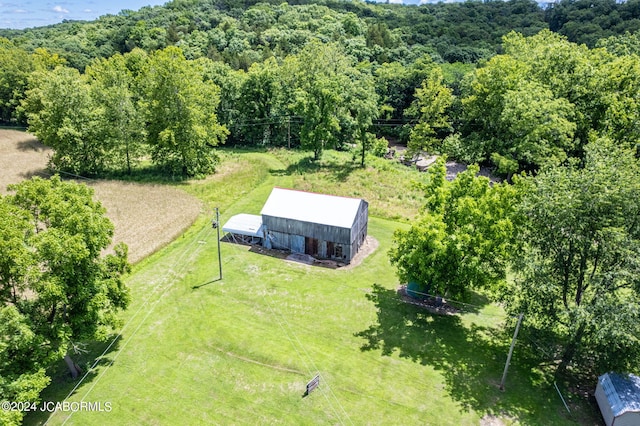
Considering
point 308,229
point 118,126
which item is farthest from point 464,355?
point 118,126

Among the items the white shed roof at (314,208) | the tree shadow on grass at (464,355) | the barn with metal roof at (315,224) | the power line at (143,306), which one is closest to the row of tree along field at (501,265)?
the power line at (143,306)

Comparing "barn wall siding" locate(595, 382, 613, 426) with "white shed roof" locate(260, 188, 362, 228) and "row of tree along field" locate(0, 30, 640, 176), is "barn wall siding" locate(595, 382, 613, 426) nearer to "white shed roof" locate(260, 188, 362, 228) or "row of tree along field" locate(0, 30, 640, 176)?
"white shed roof" locate(260, 188, 362, 228)

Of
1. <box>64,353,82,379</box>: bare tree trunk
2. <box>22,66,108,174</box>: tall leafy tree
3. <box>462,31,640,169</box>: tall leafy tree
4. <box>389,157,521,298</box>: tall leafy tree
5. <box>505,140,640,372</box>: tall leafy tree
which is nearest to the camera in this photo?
<box>505,140,640,372</box>: tall leafy tree

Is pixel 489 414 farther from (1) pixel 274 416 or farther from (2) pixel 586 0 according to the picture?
(2) pixel 586 0

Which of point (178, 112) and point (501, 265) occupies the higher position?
point (178, 112)

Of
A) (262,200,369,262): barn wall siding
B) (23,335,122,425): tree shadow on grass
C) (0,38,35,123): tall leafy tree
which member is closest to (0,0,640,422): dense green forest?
(0,38,35,123): tall leafy tree

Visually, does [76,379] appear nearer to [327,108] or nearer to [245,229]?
[245,229]

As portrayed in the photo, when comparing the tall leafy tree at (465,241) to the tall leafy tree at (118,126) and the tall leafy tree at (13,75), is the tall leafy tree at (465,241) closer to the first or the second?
the tall leafy tree at (118,126)

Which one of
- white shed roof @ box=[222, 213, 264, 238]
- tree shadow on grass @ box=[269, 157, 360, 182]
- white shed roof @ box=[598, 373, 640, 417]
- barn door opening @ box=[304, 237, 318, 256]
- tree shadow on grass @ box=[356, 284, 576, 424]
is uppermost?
tree shadow on grass @ box=[269, 157, 360, 182]
